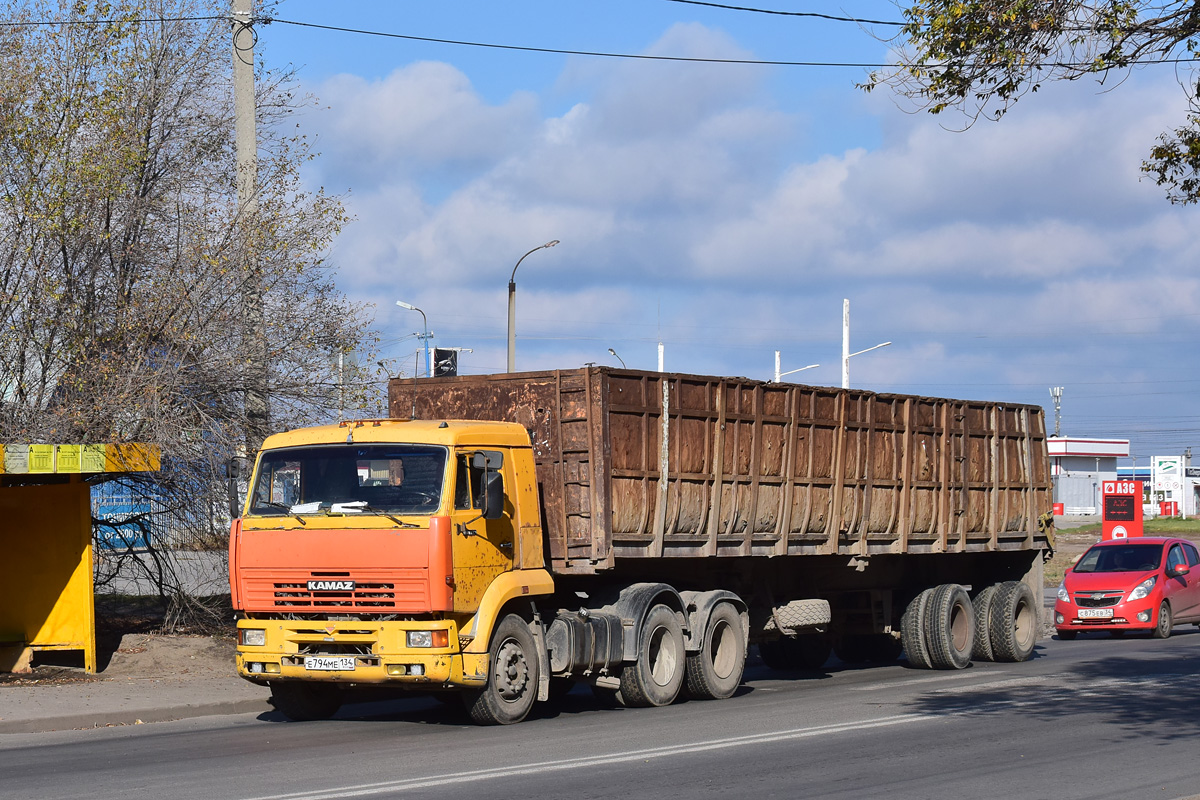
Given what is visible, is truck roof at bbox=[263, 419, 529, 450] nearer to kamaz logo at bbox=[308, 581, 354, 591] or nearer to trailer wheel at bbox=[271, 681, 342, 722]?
kamaz logo at bbox=[308, 581, 354, 591]

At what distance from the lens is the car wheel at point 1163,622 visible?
21562mm

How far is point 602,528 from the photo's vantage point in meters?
12.7

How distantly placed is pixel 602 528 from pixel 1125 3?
240 inches

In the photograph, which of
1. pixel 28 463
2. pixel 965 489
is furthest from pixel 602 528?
pixel 965 489

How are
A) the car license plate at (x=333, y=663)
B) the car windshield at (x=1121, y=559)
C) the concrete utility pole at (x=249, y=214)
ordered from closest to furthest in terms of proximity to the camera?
the car license plate at (x=333, y=663) → the concrete utility pole at (x=249, y=214) → the car windshield at (x=1121, y=559)

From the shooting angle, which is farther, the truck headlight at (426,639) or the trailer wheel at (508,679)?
the trailer wheel at (508,679)

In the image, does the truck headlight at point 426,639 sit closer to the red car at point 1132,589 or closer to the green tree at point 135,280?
the green tree at point 135,280

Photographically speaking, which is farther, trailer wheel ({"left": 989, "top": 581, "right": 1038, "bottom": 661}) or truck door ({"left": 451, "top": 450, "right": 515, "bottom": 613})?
trailer wheel ({"left": 989, "top": 581, "right": 1038, "bottom": 661})

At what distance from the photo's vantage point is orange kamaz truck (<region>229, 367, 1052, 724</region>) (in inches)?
448

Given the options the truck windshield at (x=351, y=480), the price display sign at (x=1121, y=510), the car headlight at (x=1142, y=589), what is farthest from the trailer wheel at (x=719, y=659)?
the price display sign at (x=1121, y=510)

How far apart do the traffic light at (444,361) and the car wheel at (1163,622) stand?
1143 cm

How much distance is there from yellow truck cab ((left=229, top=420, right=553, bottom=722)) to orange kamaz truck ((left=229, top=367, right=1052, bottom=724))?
0.02 metres

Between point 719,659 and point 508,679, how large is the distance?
3140 mm

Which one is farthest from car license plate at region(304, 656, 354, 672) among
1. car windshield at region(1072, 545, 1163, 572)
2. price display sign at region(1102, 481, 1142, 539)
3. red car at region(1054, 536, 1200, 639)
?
price display sign at region(1102, 481, 1142, 539)
